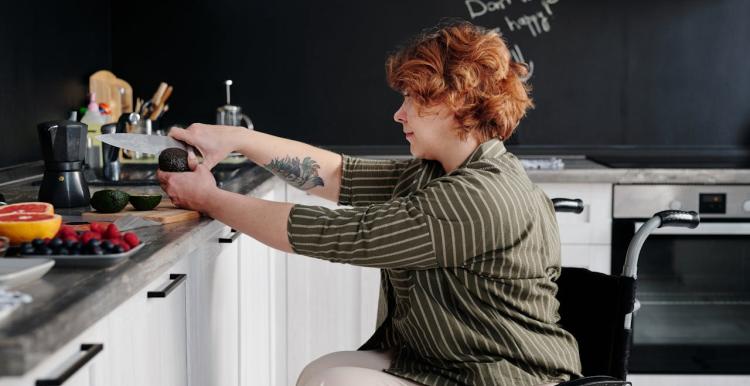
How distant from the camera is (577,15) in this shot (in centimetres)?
368

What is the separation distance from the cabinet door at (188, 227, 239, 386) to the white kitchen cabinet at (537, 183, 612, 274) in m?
1.23

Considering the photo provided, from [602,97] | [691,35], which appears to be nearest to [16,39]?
[602,97]

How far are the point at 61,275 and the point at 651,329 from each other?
2.40m

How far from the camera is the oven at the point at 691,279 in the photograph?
3062 mm

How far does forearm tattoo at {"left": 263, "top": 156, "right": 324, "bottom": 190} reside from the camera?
2.07 meters

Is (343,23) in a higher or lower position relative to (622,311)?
higher

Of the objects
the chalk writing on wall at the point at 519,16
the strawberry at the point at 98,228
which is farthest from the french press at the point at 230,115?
the strawberry at the point at 98,228

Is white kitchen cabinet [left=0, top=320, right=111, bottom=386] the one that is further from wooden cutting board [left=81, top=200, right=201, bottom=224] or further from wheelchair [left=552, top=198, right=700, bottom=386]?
wheelchair [left=552, top=198, right=700, bottom=386]

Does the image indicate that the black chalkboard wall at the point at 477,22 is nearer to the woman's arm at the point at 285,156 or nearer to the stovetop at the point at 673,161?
the stovetop at the point at 673,161

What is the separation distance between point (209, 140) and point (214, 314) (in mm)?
381

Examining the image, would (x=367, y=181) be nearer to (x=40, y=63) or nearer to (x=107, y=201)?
(x=107, y=201)

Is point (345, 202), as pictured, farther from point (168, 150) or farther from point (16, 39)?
point (16, 39)

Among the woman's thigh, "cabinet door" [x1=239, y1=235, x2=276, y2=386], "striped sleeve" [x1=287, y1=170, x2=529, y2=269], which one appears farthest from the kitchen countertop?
"cabinet door" [x1=239, y1=235, x2=276, y2=386]

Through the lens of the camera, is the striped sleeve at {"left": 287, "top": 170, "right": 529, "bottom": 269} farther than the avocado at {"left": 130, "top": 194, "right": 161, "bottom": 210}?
No
